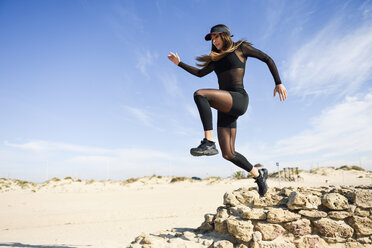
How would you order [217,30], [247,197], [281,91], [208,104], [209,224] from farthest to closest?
[209,224] < [247,197] < [281,91] < [217,30] < [208,104]

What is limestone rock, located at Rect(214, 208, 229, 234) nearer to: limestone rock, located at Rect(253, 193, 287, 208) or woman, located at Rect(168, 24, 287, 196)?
limestone rock, located at Rect(253, 193, 287, 208)

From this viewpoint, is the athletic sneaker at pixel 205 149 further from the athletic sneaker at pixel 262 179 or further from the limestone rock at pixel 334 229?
the limestone rock at pixel 334 229

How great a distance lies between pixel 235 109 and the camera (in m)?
3.21

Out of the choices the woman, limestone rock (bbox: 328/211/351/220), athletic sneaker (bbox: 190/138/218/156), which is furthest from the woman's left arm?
limestone rock (bbox: 328/211/351/220)

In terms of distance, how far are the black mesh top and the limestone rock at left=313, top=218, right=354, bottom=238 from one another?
7.43 ft

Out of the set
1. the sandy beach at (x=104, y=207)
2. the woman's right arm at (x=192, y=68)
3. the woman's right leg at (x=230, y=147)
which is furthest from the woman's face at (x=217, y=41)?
the sandy beach at (x=104, y=207)

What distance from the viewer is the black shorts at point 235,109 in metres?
3.18

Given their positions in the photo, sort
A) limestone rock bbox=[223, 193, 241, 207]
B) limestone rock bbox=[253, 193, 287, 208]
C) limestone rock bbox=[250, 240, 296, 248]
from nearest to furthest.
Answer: limestone rock bbox=[250, 240, 296, 248]
limestone rock bbox=[253, 193, 287, 208]
limestone rock bbox=[223, 193, 241, 207]

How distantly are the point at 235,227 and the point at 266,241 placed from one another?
49cm

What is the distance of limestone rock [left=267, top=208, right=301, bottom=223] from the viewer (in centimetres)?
396

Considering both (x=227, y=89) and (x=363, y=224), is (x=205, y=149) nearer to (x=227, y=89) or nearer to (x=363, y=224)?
(x=227, y=89)

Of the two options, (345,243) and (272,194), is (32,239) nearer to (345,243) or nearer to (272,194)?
(272,194)

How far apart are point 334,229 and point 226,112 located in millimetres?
2513

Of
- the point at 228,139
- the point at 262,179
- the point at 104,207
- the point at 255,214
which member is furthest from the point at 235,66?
the point at 104,207
